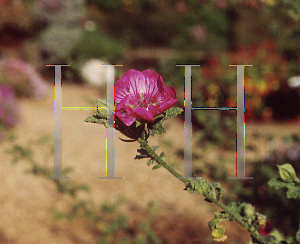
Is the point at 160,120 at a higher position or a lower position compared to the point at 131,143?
higher

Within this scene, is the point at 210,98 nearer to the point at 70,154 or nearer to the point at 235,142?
the point at 235,142

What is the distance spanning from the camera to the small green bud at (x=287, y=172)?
106cm

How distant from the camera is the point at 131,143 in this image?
12.9 feet

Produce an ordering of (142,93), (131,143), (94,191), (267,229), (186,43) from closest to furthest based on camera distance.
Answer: (142,93), (267,229), (94,191), (131,143), (186,43)

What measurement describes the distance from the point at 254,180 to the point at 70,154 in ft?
6.16

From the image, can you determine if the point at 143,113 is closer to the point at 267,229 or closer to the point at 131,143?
the point at 267,229

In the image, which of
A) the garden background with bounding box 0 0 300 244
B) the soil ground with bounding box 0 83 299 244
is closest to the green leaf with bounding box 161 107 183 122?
the soil ground with bounding box 0 83 299 244

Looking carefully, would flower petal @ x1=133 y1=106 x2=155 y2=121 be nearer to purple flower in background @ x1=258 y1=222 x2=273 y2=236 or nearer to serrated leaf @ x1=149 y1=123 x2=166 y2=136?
serrated leaf @ x1=149 y1=123 x2=166 y2=136

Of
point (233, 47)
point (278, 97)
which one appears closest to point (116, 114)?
point (278, 97)

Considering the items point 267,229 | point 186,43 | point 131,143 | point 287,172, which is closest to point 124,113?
point 287,172

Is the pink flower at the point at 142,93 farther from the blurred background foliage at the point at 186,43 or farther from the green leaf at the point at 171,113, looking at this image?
the blurred background foliage at the point at 186,43

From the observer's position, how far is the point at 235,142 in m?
3.49

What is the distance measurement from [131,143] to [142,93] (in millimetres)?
3150

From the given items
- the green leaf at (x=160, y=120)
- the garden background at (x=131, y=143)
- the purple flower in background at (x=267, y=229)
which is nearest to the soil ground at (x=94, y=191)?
the garden background at (x=131, y=143)
